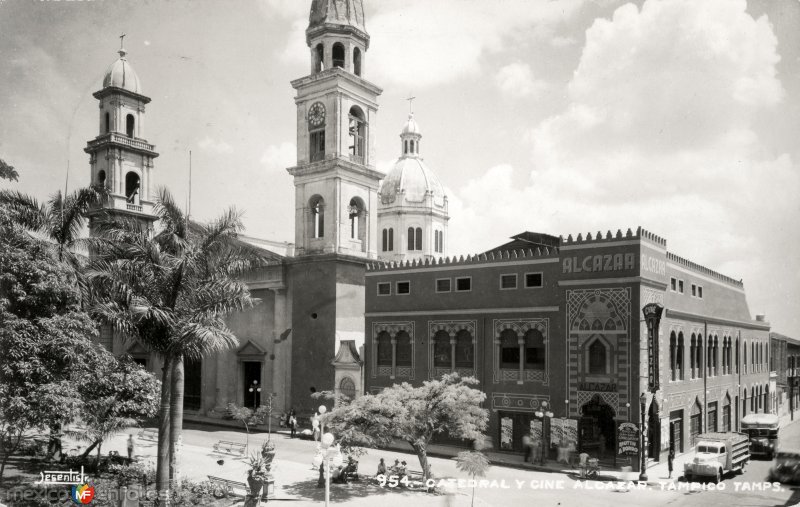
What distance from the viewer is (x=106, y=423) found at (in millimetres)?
24547

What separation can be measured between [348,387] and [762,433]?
23.4 m

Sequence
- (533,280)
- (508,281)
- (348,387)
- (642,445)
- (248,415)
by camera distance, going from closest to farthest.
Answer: (642,445)
(533,280)
(508,281)
(248,415)
(348,387)

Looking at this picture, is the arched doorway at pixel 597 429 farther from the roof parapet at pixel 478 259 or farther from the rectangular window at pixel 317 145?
the rectangular window at pixel 317 145

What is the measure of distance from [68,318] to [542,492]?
18719 mm

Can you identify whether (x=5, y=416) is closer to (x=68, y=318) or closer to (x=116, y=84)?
(x=68, y=318)

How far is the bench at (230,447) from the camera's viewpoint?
34.1 m

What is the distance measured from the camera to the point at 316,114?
151 feet

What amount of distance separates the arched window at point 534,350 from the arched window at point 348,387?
457 inches

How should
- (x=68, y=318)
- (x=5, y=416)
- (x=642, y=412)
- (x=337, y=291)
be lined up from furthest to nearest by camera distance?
(x=337, y=291), (x=642, y=412), (x=68, y=318), (x=5, y=416)

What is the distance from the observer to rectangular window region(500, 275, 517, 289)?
36.2 m

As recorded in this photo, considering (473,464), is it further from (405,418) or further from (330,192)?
(330,192)

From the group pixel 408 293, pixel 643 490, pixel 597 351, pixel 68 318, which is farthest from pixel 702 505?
pixel 68 318

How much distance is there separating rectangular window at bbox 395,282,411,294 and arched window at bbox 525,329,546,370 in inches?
316

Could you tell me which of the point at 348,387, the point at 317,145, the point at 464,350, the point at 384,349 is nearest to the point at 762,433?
the point at 464,350
